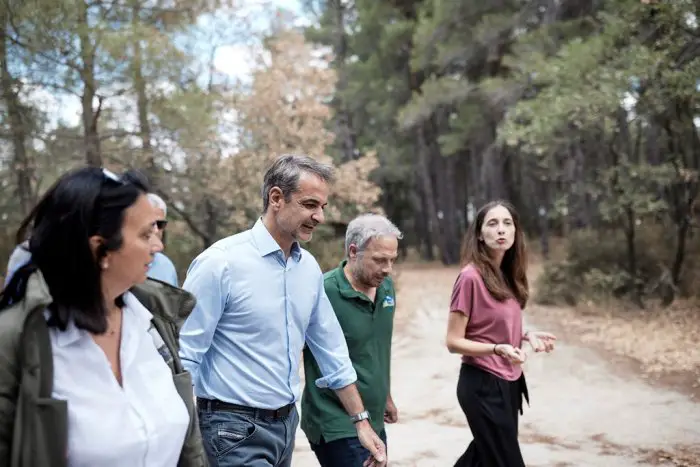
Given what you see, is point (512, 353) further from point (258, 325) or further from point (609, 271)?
point (609, 271)

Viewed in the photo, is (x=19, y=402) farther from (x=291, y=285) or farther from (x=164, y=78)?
(x=164, y=78)

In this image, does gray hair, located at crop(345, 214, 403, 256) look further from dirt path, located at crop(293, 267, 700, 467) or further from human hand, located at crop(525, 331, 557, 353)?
dirt path, located at crop(293, 267, 700, 467)

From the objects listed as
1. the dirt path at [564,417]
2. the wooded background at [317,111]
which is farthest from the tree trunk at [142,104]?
the dirt path at [564,417]

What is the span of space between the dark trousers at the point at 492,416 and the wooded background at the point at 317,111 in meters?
7.78

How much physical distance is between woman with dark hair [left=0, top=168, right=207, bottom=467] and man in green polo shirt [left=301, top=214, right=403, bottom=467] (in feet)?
5.07

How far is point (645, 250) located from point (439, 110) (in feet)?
37.4

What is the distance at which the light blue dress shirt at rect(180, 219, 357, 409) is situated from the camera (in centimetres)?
253

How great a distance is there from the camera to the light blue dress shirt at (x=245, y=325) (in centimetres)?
253

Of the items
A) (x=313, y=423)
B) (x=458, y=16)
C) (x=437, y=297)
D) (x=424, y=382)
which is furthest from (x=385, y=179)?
(x=313, y=423)

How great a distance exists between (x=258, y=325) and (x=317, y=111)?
43.6 feet

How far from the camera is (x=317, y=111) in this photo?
15516 mm

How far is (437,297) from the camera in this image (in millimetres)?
16703

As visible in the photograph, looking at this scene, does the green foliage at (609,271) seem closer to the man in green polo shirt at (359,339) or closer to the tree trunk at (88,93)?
the tree trunk at (88,93)

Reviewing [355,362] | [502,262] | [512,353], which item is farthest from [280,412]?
[502,262]
